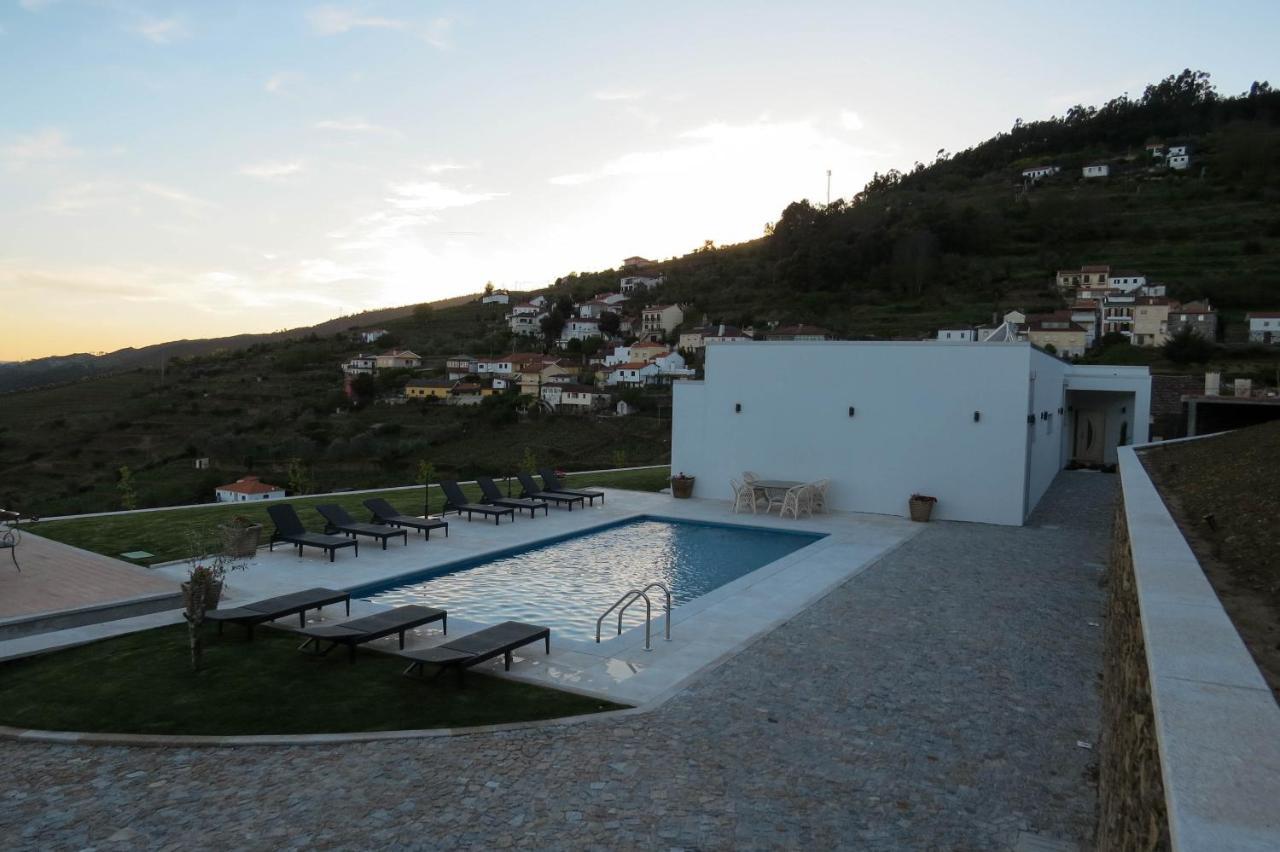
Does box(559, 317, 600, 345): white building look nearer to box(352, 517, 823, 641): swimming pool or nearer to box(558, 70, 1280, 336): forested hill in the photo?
box(558, 70, 1280, 336): forested hill

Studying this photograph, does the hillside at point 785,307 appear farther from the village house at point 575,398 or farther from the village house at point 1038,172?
the village house at point 575,398

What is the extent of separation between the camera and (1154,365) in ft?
162

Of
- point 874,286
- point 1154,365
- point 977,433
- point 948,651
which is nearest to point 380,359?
point 874,286

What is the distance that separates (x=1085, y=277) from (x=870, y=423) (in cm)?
6898

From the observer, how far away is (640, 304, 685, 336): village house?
88250 millimetres

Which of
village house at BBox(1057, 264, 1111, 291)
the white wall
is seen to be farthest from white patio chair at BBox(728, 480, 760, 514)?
village house at BBox(1057, 264, 1111, 291)

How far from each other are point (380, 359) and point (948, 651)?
79.0m

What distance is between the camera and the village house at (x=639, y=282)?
11132cm

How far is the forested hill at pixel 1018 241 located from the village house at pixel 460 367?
86.4 ft

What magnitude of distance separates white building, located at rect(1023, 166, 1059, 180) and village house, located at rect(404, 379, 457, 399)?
89855mm

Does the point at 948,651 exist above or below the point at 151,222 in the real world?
below

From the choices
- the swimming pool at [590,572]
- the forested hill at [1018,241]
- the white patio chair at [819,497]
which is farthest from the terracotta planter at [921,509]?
the forested hill at [1018,241]

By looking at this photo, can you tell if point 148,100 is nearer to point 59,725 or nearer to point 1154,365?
point 59,725

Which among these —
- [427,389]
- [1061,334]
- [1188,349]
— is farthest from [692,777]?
[427,389]
